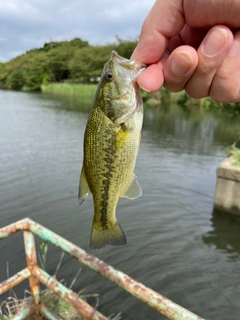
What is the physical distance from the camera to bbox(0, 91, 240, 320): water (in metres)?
4.58

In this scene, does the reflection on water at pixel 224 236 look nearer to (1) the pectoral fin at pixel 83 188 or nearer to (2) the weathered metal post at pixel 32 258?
(2) the weathered metal post at pixel 32 258

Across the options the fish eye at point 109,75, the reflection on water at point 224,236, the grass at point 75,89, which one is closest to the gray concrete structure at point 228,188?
the reflection on water at point 224,236

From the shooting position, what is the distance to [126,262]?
525 cm

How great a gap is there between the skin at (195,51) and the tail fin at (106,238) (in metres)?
→ 0.85

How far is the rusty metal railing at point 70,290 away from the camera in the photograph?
1777 millimetres

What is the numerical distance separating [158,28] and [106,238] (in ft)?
4.01

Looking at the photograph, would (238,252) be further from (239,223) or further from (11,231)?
(11,231)

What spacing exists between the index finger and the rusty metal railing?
1439mm

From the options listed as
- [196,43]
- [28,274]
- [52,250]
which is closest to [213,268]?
[52,250]

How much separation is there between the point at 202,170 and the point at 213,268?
483 cm

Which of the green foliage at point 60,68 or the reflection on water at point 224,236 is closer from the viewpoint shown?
the reflection on water at point 224,236

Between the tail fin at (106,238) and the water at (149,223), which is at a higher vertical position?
the tail fin at (106,238)

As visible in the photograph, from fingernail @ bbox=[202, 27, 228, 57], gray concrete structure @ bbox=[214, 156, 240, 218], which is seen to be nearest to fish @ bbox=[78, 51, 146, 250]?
fingernail @ bbox=[202, 27, 228, 57]

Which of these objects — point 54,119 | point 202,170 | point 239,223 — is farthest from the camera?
point 54,119
